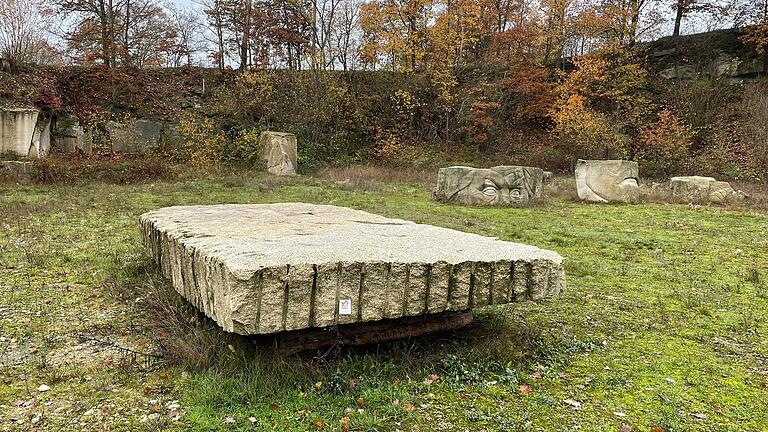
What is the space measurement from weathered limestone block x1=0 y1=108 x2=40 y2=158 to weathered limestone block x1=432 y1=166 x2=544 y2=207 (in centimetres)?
1365

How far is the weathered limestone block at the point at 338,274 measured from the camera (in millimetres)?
3211

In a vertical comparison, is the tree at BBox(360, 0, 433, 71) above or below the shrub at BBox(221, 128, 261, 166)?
above

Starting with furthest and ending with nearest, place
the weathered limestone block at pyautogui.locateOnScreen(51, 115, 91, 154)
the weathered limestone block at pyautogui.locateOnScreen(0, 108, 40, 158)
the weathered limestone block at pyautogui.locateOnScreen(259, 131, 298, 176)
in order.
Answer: the weathered limestone block at pyautogui.locateOnScreen(259, 131, 298, 176) < the weathered limestone block at pyautogui.locateOnScreen(51, 115, 91, 154) < the weathered limestone block at pyautogui.locateOnScreen(0, 108, 40, 158)

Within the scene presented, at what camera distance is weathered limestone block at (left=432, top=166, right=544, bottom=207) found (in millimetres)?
14867

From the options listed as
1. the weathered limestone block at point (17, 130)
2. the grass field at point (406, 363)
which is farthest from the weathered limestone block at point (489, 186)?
the weathered limestone block at point (17, 130)

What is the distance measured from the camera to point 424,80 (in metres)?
31.4

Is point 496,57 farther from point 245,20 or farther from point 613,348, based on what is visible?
point 613,348

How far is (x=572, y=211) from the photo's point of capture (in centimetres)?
1385

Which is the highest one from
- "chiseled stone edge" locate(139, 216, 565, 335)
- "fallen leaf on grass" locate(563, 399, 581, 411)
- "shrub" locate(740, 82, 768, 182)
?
"shrub" locate(740, 82, 768, 182)

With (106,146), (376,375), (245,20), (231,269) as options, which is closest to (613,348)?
(376,375)

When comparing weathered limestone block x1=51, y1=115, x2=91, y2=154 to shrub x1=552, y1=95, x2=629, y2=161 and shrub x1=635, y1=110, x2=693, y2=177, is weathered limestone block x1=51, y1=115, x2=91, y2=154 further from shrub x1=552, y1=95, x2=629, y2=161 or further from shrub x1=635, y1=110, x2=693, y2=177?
shrub x1=635, y1=110, x2=693, y2=177

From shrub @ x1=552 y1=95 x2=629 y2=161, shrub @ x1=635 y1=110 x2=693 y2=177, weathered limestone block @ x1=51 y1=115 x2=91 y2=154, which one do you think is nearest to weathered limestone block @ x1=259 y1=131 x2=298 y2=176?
weathered limestone block @ x1=51 y1=115 x2=91 y2=154

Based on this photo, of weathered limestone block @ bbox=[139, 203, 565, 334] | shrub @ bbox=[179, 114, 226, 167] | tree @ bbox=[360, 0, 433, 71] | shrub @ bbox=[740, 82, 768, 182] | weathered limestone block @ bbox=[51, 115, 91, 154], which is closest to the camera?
weathered limestone block @ bbox=[139, 203, 565, 334]

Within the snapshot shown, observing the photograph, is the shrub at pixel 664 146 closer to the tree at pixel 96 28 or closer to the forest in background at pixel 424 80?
the forest in background at pixel 424 80
